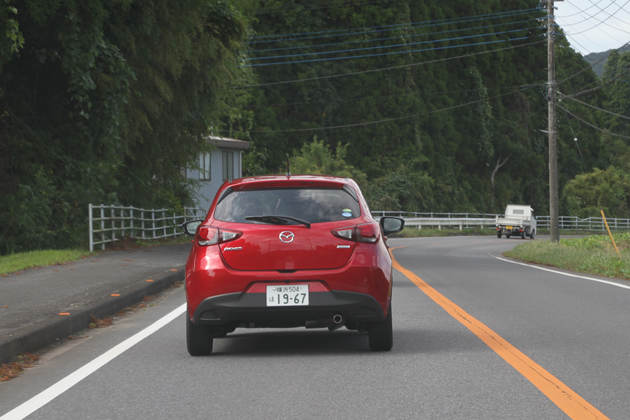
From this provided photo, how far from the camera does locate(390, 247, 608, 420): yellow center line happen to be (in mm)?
4879

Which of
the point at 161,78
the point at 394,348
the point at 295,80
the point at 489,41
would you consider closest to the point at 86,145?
the point at 161,78

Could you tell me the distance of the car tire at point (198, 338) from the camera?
6.83 meters

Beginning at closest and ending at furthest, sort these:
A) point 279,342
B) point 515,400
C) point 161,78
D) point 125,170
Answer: point 515,400
point 279,342
point 161,78
point 125,170

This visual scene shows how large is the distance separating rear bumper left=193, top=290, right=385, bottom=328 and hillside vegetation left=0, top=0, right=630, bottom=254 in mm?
9642

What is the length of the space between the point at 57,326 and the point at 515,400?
16.3 feet

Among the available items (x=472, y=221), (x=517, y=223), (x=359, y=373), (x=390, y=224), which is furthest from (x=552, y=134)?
(x=472, y=221)

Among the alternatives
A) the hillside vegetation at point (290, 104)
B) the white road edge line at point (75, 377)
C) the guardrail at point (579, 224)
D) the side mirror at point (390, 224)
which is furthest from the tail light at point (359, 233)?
the guardrail at point (579, 224)

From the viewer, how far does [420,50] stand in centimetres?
6131

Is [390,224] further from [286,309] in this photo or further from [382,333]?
[286,309]

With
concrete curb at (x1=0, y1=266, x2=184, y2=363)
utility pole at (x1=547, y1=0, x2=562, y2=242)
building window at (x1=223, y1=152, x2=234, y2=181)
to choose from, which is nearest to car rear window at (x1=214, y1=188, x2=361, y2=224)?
concrete curb at (x1=0, y1=266, x2=184, y2=363)

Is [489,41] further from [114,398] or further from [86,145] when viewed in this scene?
[114,398]

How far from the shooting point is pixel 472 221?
5503 cm

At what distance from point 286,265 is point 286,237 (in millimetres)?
246

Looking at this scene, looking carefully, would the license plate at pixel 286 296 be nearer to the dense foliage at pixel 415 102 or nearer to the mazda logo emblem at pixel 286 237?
the mazda logo emblem at pixel 286 237
